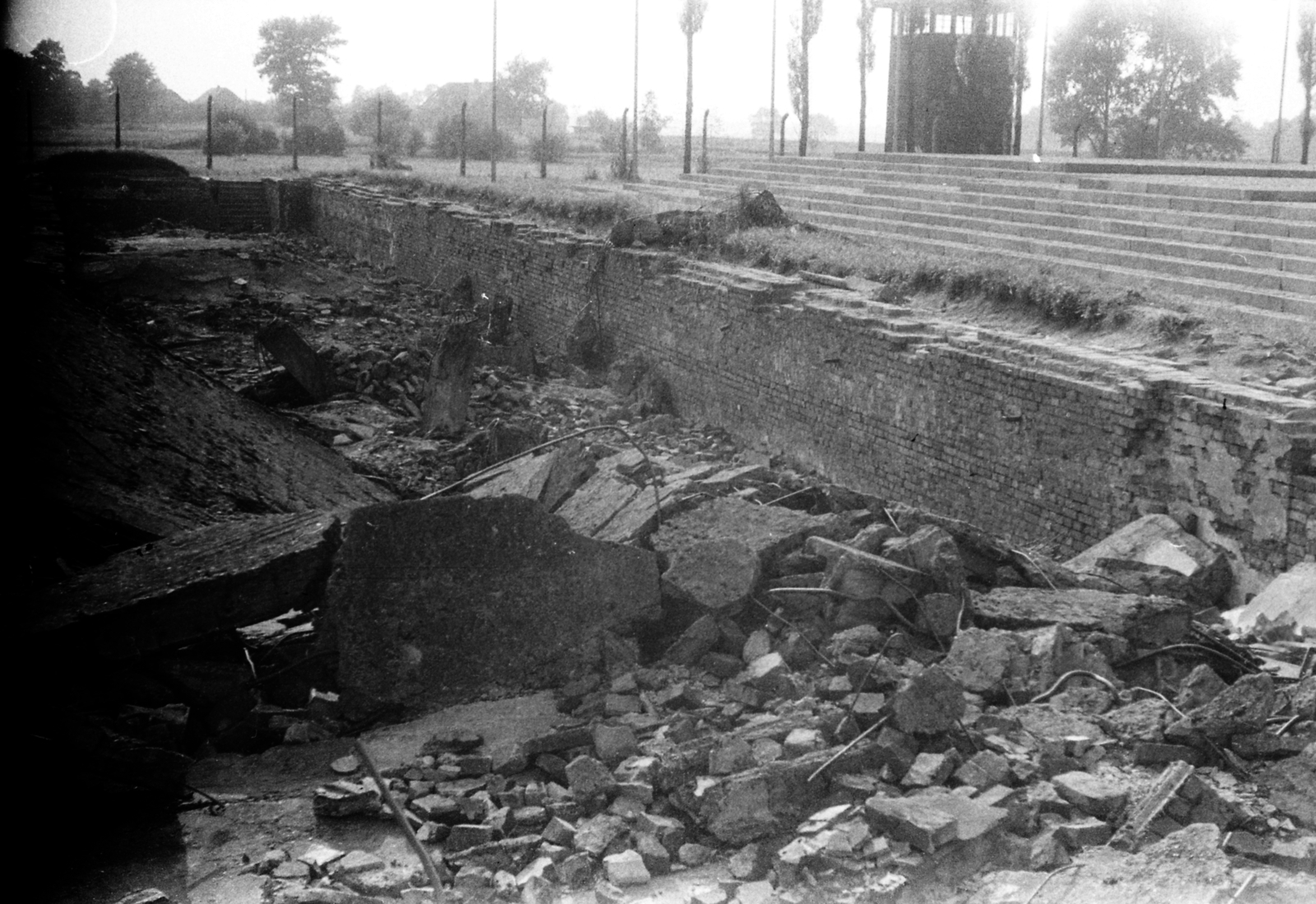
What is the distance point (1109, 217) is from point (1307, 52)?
69.1 ft

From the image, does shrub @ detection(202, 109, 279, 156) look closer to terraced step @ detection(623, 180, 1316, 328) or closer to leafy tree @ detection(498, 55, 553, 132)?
leafy tree @ detection(498, 55, 553, 132)

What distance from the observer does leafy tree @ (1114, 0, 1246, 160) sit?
36.9m

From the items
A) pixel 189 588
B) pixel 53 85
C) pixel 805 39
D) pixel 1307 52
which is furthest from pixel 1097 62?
pixel 189 588

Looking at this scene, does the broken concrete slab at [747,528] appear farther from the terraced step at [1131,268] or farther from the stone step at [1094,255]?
the stone step at [1094,255]

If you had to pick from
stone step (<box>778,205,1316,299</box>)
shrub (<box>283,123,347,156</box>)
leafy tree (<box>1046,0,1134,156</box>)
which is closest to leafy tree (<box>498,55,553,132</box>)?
shrub (<box>283,123,347,156</box>)

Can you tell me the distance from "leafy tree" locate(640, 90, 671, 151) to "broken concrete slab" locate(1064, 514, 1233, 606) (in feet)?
134

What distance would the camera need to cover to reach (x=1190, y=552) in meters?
6.83

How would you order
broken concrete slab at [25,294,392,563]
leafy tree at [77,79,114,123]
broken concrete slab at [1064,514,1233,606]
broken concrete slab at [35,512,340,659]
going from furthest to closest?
leafy tree at [77,79,114,123]
broken concrete slab at [1064,514,1233,606]
broken concrete slab at [25,294,392,563]
broken concrete slab at [35,512,340,659]

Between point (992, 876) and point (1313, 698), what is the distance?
1788 millimetres

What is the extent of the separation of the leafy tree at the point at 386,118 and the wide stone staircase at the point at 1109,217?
2148cm

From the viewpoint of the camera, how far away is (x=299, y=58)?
110 feet

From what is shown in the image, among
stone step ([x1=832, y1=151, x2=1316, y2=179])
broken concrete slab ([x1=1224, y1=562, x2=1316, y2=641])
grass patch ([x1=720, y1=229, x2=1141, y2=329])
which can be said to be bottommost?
broken concrete slab ([x1=1224, y1=562, x2=1316, y2=641])

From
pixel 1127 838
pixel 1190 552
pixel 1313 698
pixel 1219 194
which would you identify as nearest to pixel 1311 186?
pixel 1219 194

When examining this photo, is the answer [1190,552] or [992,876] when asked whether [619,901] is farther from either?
[1190,552]
